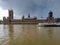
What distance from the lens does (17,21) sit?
4231 centimetres

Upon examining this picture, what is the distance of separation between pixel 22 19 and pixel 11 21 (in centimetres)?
326

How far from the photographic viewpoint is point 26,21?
43281 mm

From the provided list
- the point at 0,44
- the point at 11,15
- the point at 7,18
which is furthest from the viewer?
the point at 11,15

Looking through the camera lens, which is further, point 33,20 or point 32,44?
point 33,20

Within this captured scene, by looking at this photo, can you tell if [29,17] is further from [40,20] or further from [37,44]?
[37,44]

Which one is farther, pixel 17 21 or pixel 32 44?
pixel 17 21

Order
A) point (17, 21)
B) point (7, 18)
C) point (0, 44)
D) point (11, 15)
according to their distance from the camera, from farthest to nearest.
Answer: point (11, 15) → point (7, 18) → point (17, 21) → point (0, 44)

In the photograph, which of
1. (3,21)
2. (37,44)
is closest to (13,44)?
(37,44)

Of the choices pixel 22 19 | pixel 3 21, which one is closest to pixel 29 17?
pixel 22 19

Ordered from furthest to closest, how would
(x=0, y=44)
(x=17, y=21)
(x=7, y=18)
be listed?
(x=7, y=18) → (x=17, y=21) → (x=0, y=44)

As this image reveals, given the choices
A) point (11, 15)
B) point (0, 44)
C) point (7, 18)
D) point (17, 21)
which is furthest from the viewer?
point (11, 15)

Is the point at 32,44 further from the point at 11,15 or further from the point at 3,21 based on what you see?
the point at 11,15

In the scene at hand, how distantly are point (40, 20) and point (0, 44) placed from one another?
39813 mm

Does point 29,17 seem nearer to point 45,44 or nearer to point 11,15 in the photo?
point 11,15
